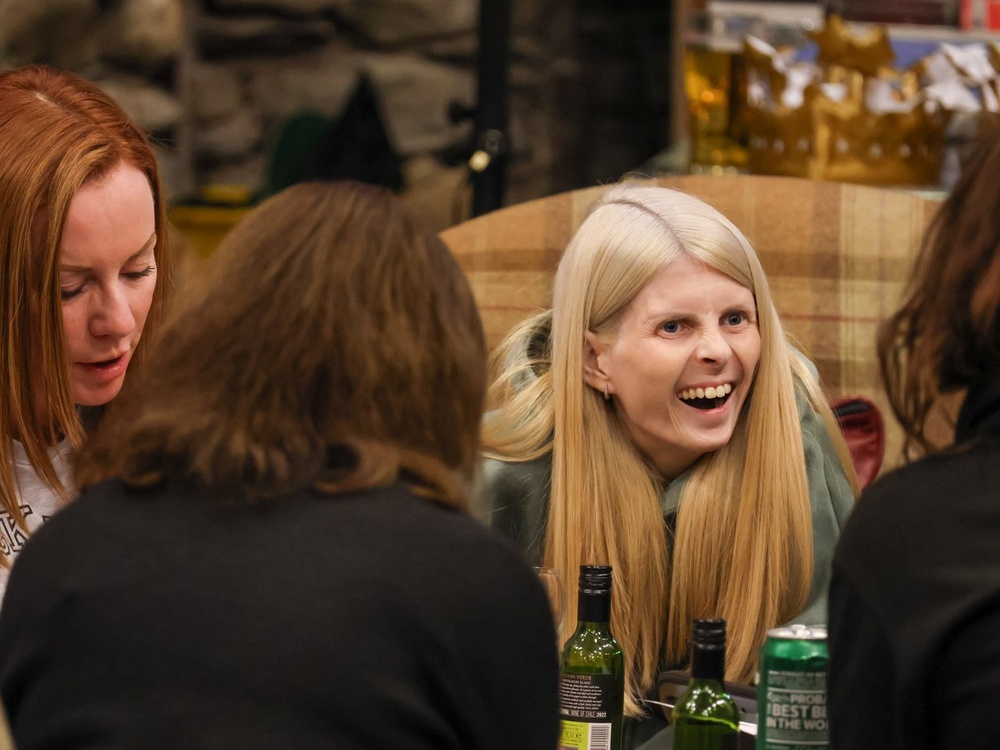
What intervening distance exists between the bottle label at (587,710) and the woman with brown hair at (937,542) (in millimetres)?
264

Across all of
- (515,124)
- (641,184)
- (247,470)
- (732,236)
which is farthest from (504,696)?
(515,124)

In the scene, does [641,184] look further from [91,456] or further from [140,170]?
[91,456]

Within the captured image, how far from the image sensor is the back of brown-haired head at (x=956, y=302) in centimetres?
128

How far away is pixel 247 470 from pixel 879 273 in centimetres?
195

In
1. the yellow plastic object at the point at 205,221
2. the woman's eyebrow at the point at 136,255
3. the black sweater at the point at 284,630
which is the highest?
the woman's eyebrow at the point at 136,255

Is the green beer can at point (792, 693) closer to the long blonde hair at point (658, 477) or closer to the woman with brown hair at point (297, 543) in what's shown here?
the woman with brown hair at point (297, 543)

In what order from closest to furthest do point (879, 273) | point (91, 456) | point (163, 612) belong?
1. point (163, 612)
2. point (91, 456)
3. point (879, 273)

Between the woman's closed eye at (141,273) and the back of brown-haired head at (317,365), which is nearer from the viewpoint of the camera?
the back of brown-haired head at (317,365)

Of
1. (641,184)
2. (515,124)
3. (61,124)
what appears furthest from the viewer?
(515,124)

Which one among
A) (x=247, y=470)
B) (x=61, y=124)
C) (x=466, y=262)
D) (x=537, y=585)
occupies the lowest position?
(x=466, y=262)

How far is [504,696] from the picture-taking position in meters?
1.21

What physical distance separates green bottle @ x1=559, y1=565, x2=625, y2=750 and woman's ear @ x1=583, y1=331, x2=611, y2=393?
71cm

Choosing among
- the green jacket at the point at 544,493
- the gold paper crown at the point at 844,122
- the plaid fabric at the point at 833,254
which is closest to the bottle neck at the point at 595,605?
the green jacket at the point at 544,493

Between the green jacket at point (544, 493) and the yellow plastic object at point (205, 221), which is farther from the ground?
the green jacket at point (544, 493)
